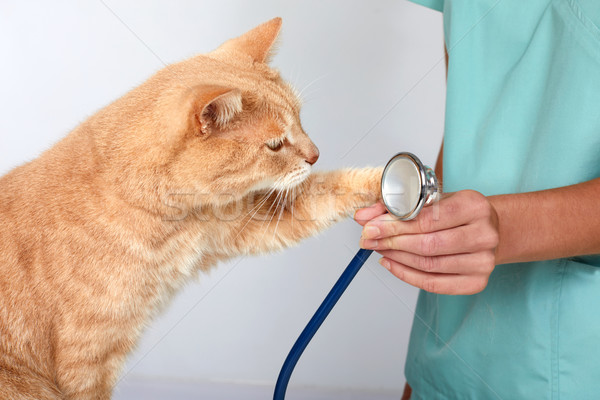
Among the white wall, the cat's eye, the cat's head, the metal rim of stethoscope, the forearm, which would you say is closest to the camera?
the metal rim of stethoscope

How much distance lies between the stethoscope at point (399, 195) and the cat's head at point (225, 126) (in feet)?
0.83

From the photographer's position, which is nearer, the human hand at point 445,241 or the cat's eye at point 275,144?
the human hand at point 445,241

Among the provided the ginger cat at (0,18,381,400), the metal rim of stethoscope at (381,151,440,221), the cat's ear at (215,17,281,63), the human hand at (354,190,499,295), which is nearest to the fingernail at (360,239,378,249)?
the human hand at (354,190,499,295)

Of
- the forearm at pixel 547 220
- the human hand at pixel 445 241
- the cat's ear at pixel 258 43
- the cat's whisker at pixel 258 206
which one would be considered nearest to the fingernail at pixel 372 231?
the human hand at pixel 445 241

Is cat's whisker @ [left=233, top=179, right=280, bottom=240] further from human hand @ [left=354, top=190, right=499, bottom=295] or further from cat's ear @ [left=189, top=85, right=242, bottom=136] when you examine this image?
human hand @ [left=354, top=190, right=499, bottom=295]

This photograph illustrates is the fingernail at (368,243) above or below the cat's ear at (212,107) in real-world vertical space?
below

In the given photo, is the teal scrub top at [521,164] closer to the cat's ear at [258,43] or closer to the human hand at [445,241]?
the human hand at [445,241]

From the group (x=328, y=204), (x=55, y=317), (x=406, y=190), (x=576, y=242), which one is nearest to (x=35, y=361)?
(x=55, y=317)

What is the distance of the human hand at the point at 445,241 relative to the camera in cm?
78

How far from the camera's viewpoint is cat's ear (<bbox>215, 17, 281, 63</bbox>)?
1.15 metres

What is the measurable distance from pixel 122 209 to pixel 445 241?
552mm

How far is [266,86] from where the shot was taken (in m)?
1.10

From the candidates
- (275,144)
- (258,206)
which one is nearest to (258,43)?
(275,144)

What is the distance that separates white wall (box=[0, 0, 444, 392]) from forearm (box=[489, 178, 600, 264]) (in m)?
0.72
